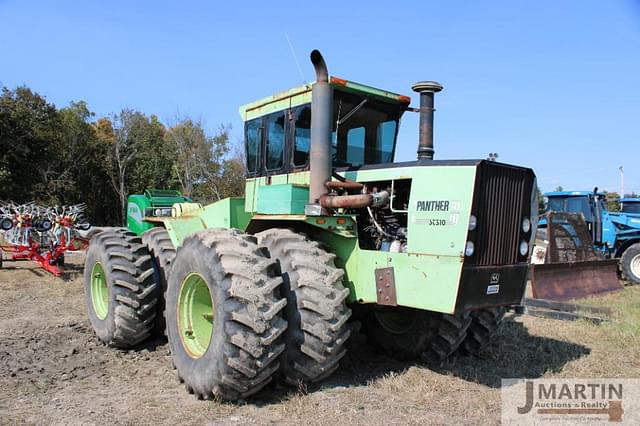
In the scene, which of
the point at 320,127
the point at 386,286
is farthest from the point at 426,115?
the point at 386,286

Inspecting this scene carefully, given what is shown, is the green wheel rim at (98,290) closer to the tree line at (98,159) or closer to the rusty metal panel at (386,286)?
the rusty metal panel at (386,286)

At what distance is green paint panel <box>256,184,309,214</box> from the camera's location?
505cm

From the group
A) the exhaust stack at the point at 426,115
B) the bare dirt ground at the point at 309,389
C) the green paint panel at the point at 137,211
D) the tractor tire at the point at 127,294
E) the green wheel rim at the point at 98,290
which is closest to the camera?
the bare dirt ground at the point at 309,389

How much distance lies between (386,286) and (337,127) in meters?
1.83

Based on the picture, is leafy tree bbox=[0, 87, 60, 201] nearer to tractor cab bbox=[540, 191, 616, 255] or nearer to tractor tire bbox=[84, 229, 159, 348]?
tractor tire bbox=[84, 229, 159, 348]

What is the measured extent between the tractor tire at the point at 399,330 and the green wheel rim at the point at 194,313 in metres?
1.68

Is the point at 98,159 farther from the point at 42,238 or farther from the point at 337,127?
the point at 337,127

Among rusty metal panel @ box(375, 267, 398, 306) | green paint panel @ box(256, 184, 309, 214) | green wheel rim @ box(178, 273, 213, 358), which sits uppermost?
green paint panel @ box(256, 184, 309, 214)

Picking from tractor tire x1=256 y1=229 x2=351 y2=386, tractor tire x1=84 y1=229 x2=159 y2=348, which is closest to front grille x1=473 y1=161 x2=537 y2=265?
tractor tire x1=256 y1=229 x2=351 y2=386

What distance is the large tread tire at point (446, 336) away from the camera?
5.37m

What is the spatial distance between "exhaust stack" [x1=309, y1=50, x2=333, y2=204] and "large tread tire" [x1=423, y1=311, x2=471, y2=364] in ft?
6.12

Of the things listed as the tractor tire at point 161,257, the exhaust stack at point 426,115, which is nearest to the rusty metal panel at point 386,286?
the exhaust stack at point 426,115

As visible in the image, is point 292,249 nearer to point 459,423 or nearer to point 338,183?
point 338,183

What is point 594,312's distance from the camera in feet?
27.4
